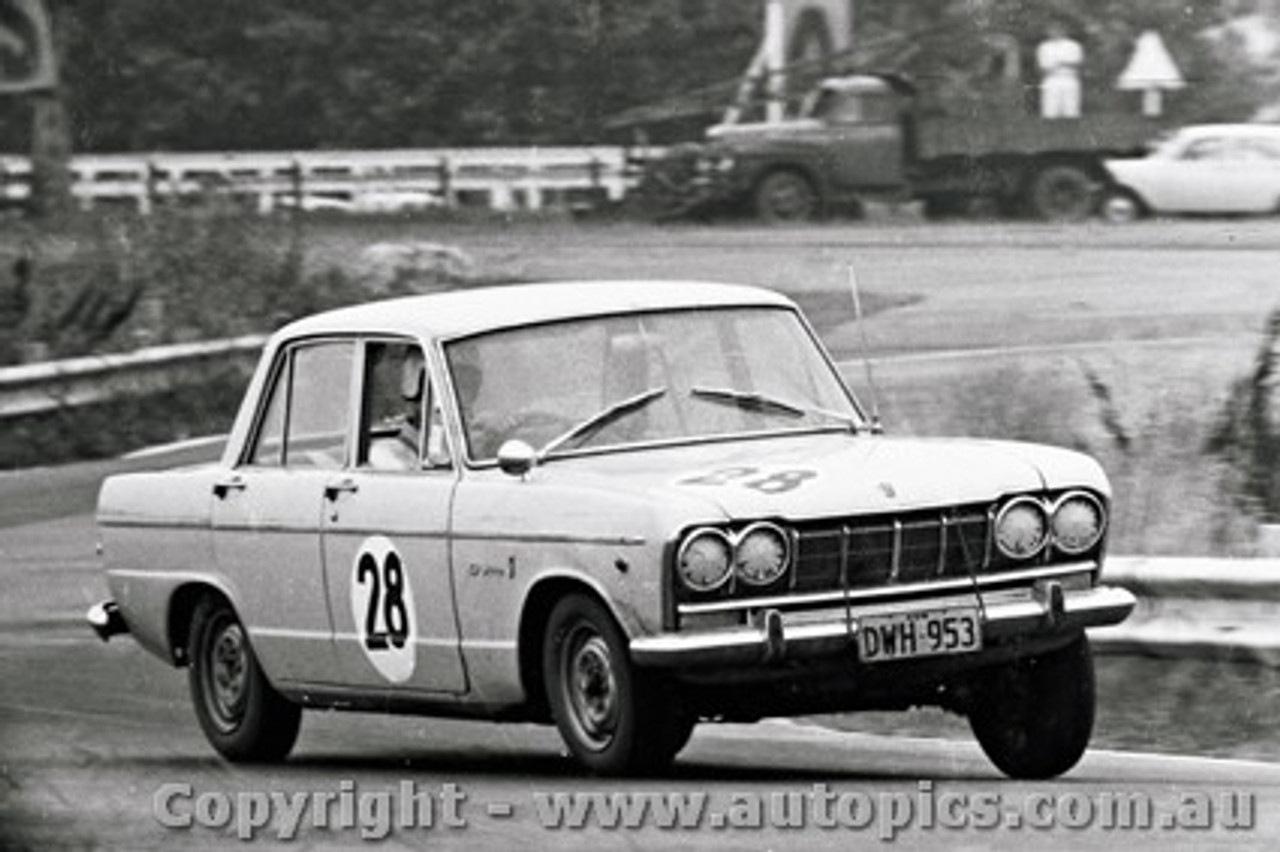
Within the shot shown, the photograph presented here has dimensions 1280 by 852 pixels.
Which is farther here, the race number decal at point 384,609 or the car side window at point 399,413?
the car side window at point 399,413

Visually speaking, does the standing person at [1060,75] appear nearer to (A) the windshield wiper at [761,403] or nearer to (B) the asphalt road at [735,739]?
(B) the asphalt road at [735,739]

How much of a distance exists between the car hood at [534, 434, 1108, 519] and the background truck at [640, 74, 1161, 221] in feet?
12.4

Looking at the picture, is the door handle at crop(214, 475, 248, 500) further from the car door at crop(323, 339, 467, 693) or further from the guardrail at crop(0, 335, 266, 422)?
the guardrail at crop(0, 335, 266, 422)

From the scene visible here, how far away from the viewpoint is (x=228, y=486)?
8773 millimetres

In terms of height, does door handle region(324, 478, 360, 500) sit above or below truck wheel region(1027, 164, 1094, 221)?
below

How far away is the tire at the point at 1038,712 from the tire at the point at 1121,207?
3.83m

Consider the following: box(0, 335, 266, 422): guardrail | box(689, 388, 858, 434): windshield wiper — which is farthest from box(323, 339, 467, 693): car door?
box(0, 335, 266, 422): guardrail

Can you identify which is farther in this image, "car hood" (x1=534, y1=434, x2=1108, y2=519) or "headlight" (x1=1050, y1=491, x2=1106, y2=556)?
"headlight" (x1=1050, y1=491, x2=1106, y2=556)

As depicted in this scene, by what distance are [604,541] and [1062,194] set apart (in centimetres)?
458

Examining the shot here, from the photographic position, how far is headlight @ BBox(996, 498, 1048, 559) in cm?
753

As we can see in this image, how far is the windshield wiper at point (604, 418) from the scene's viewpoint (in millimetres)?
8031

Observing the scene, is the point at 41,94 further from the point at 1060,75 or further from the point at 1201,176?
the point at 1201,176

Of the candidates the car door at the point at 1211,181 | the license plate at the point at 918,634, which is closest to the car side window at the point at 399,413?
the license plate at the point at 918,634

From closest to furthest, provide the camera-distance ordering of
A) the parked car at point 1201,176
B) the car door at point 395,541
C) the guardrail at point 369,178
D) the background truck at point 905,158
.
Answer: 1. the car door at point 395,541
2. the parked car at point 1201,176
3. the background truck at point 905,158
4. the guardrail at point 369,178
